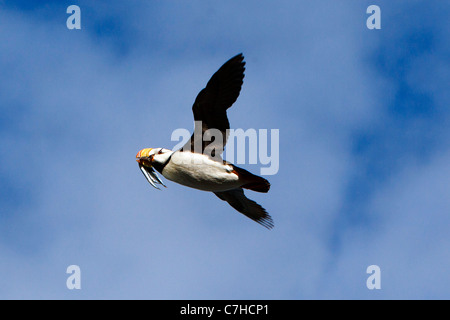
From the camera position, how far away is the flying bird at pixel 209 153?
12.1m

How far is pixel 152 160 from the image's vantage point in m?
13.0

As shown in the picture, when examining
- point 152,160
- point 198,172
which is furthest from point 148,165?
point 198,172

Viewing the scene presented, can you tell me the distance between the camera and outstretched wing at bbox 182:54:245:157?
475 inches

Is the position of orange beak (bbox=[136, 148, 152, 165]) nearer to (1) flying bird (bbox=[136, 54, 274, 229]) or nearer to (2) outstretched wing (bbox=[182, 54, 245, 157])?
(1) flying bird (bbox=[136, 54, 274, 229])

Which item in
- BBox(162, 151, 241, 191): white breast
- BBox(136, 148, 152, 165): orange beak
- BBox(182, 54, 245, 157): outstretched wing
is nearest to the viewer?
BBox(182, 54, 245, 157): outstretched wing

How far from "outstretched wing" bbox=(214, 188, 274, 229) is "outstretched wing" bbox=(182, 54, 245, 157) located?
6.05ft

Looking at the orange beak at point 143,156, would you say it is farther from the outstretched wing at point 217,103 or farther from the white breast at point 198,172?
the outstretched wing at point 217,103

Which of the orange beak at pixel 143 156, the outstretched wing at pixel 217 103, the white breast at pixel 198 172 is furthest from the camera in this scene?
the orange beak at pixel 143 156

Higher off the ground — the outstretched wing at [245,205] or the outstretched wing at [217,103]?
the outstretched wing at [217,103]

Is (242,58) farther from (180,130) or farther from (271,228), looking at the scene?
(271,228)

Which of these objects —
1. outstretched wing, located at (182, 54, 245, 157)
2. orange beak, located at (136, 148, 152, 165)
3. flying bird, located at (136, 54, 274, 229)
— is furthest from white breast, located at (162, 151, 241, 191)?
orange beak, located at (136, 148, 152, 165)

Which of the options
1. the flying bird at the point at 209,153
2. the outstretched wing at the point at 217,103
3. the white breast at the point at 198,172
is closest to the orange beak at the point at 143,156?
the flying bird at the point at 209,153

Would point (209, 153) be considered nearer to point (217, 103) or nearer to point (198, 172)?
point (198, 172)
